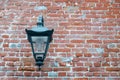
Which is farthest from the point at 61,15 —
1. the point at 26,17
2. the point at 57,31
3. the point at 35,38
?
the point at 35,38

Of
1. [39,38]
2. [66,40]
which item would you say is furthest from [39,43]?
[66,40]

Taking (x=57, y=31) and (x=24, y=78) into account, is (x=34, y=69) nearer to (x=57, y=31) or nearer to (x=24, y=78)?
(x=24, y=78)

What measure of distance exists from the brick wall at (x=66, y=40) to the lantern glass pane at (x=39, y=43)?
351mm

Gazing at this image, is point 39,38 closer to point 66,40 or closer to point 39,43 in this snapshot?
point 39,43

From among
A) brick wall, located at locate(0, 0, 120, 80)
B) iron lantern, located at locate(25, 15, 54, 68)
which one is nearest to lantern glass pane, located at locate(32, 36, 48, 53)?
iron lantern, located at locate(25, 15, 54, 68)

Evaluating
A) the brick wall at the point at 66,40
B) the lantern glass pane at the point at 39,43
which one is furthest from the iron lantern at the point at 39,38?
the brick wall at the point at 66,40

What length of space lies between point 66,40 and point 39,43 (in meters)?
0.55

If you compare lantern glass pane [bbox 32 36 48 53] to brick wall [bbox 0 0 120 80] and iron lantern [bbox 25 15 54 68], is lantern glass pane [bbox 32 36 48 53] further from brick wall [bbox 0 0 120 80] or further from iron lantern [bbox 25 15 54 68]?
brick wall [bbox 0 0 120 80]

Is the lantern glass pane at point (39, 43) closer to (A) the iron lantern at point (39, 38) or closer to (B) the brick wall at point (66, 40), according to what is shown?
(A) the iron lantern at point (39, 38)

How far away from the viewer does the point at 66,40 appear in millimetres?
3357

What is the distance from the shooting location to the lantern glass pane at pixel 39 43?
2902 millimetres

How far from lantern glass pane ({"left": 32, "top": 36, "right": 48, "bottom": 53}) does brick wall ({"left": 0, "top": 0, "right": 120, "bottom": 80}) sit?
0.35 meters

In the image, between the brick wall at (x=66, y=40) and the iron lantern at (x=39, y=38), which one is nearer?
the iron lantern at (x=39, y=38)

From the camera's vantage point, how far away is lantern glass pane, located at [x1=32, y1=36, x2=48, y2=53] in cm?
290
